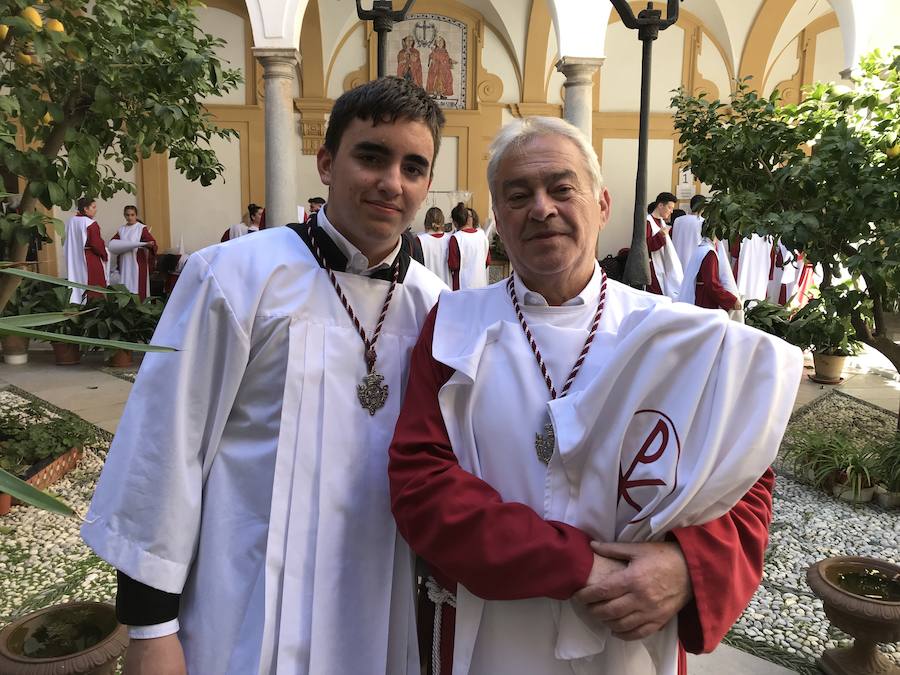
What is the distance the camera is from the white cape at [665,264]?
9242 mm

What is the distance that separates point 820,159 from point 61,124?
421cm

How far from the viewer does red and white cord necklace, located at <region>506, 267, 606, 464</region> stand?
4.55 ft

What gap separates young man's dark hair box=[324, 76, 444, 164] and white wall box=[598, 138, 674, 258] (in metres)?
13.9

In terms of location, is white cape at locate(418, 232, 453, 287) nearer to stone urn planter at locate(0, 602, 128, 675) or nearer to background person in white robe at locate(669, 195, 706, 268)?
background person in white robe at locate(669, 195, 706, 268)

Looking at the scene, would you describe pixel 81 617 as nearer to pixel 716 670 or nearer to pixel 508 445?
pixel 508 445

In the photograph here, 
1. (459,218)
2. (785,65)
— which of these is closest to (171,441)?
(459,218)

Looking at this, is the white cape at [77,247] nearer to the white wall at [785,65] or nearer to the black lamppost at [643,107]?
the black lamppost at [643,107]

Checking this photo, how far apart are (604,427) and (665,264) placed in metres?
8.58

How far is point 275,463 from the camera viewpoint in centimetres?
148

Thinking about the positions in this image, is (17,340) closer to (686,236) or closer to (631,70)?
(686,236)

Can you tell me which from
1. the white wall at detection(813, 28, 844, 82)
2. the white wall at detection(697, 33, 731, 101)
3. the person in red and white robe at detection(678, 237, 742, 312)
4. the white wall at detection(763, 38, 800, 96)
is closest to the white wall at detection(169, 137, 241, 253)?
the white wall at detection(697, 33, 731, 101)

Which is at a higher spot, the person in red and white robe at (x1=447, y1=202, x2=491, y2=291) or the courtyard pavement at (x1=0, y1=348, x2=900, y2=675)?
the person in red and white robe at (x1=447, y1=202, x2=491, y2=291)

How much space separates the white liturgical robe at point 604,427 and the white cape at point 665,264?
8090 mm

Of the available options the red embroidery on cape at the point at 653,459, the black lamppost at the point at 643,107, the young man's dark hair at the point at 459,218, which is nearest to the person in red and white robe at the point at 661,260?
the young man's dark hair at the point at 459,218
